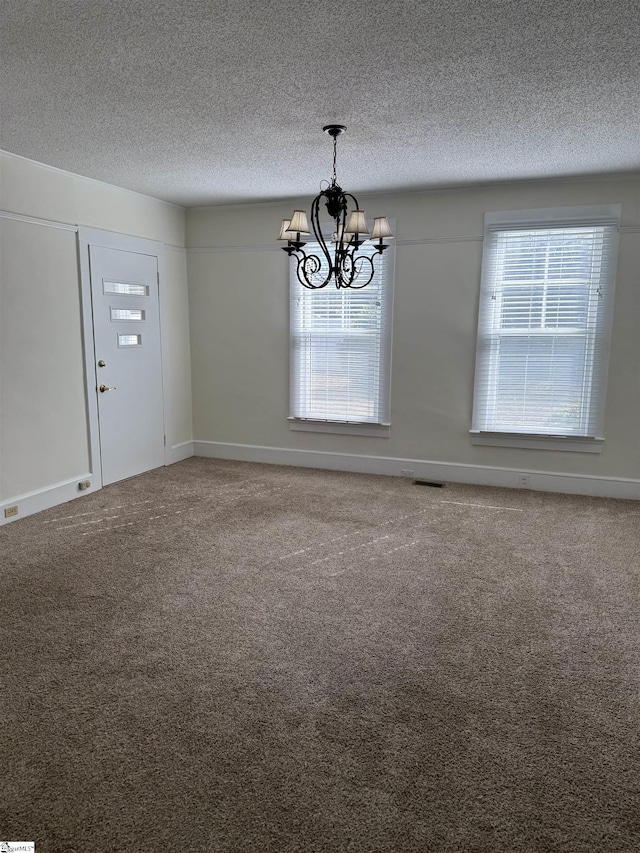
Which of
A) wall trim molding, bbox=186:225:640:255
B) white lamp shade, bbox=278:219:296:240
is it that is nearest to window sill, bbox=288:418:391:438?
wall trim molding, bbox=186:225:640:255

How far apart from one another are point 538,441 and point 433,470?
983 mm

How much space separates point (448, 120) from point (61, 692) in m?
3.50

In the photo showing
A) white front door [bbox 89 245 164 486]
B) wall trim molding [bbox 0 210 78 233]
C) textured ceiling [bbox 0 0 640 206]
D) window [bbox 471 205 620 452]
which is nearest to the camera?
textured ceiling [bbox 0 0 640 206]

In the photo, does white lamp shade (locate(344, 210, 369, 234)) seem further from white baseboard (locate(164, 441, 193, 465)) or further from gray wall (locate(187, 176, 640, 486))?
white baseboard (locate(164, 441, 193, 465))

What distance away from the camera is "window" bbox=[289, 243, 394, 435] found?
543 cm

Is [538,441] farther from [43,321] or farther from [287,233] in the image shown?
[43,321]

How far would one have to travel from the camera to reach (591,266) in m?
4.67

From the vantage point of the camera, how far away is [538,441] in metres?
5.03

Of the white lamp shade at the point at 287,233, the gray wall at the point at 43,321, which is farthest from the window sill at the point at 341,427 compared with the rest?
the white lamp shade at the point at 287,233

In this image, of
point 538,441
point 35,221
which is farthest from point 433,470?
point 35,221

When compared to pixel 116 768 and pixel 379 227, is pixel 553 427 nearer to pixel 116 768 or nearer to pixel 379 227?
pixel 379 227

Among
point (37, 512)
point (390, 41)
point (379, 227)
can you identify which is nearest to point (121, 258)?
point (37, 512)

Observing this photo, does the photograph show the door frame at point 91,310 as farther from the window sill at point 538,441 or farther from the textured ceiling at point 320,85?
the window sill at point 538,441

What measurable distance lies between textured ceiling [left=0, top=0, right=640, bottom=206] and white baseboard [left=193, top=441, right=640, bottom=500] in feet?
8.27
